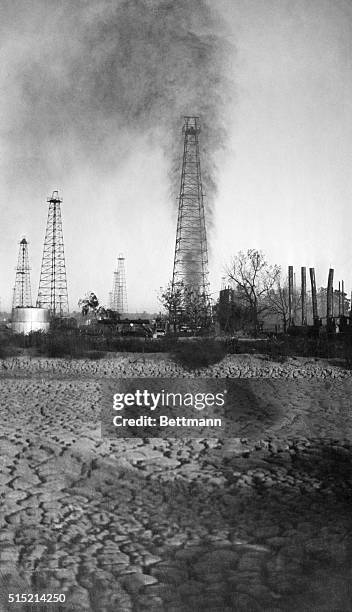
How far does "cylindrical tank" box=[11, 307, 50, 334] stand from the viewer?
22750 mm

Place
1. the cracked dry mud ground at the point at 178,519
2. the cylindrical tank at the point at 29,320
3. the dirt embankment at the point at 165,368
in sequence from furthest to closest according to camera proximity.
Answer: the cylindrical tank at the point at 29,320
the dirt embankment at the point at 165,368
the cracked dry mud ground at the point at 178,519

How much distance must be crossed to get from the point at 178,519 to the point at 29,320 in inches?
791

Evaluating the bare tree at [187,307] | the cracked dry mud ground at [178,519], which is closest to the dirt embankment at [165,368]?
the cracked dry mud ground at [178,519]

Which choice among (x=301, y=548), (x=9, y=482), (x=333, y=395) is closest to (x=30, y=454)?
(x=9, y=482)

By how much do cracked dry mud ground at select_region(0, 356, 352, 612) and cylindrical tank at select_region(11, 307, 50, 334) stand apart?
17.1 m

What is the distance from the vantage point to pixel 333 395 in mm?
8812

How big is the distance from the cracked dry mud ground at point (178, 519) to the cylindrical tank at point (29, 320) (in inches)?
673

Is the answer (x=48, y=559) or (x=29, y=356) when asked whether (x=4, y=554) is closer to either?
(x=48, y=559)

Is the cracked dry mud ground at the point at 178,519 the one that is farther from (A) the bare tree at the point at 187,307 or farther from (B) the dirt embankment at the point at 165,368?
(A) the bare tree at the point at 187,307

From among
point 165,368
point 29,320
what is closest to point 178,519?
point 165,368

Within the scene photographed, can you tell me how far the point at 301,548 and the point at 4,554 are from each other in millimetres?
1498

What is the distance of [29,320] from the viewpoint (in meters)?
22.9

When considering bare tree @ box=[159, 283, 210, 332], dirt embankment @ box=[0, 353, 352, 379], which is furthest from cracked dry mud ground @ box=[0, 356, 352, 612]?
bare tree @ box=[159, 283, 210, 332]

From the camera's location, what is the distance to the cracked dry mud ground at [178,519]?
2660 mm
